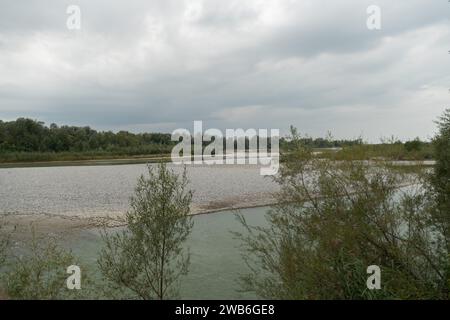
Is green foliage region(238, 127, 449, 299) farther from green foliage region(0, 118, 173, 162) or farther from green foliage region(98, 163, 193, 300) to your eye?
green foliage region(0, 118, 173, 162)

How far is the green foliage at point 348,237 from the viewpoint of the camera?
25.1ft

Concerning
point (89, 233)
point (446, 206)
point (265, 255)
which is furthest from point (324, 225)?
point (89, 233)

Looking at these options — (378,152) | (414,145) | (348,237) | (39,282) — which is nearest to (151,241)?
(39,282)

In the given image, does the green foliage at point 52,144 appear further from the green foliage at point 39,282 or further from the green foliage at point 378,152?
the green foliage at point 378,152

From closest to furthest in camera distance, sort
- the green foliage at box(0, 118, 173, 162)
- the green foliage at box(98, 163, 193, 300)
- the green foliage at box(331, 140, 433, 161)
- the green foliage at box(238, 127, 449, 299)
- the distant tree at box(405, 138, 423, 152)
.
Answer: the green foliage at box(238, 127, 449, 299)
the green foliage at box(331, 140, 433, 161)
the distant tree at box(405, 138, 423, 152)
the green foliage at box(98, 163, 193, 300)
the green foliage at box(0, 118, 173, 162)

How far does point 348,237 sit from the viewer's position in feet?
25.7

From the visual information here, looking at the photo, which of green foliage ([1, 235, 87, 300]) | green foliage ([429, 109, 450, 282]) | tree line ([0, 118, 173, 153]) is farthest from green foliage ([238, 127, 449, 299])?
tree line ([0, 118, 173, 153])

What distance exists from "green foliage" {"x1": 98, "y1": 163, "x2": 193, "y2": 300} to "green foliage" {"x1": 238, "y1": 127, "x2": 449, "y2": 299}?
401 centimetres

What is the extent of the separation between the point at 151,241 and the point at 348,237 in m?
6.90

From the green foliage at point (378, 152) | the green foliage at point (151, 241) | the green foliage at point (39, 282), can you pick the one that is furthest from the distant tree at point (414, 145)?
the green foliage at point (39, 282)

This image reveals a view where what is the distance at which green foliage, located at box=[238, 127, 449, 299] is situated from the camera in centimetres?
766

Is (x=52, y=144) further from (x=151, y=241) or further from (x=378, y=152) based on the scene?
(x=378, y=152)

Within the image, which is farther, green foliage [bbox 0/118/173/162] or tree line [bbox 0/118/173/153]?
tree line [bbox 0/118/173/153]
